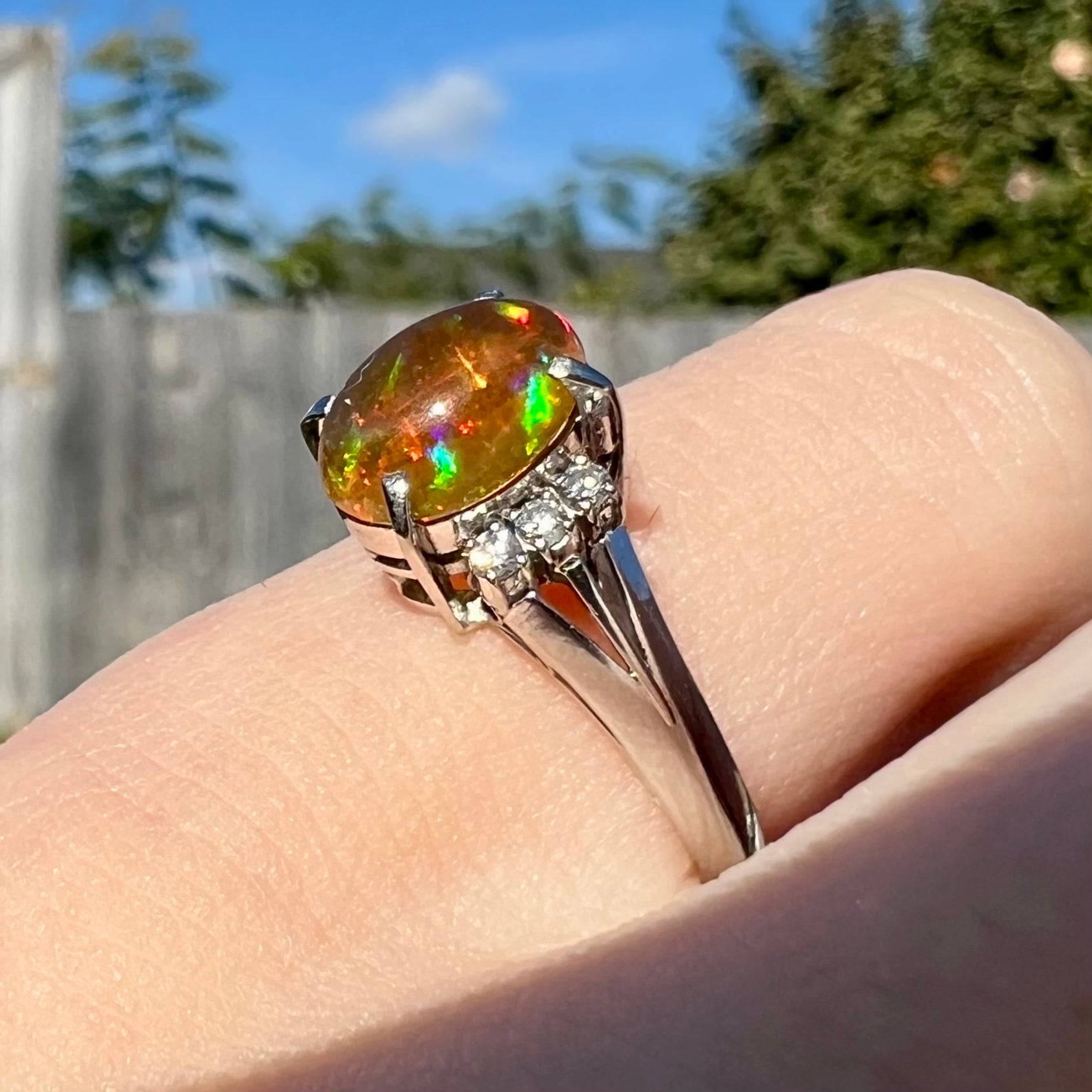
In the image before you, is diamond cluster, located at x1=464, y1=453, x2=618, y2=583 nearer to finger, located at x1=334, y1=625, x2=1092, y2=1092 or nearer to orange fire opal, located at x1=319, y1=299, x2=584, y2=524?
orange fire opal, located at x1=319, y1=299, x2=584, y2=524

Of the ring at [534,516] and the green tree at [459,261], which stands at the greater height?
the green tree at [459,261]

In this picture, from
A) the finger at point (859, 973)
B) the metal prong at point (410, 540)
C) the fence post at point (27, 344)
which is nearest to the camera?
the finger at point (859, 973)

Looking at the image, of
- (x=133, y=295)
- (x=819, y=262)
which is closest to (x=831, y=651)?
(x=819, y=262)

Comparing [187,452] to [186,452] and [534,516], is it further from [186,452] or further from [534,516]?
[534,516]

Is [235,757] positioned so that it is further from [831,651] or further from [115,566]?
[115,566]

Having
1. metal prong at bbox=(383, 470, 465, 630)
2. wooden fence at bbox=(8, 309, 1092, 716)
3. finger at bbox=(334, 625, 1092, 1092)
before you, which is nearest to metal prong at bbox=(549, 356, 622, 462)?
metal prong at bbox=(383, 470, 465, 630)

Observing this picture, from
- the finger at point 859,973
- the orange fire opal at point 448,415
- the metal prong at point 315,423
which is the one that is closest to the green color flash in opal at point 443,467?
the orange fire opal at point 448,415

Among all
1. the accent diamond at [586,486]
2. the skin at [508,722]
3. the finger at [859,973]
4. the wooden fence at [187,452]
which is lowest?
the finger at [859,973]

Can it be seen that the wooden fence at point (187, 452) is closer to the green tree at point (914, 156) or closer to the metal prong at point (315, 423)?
the green tree at point (914, 156)
